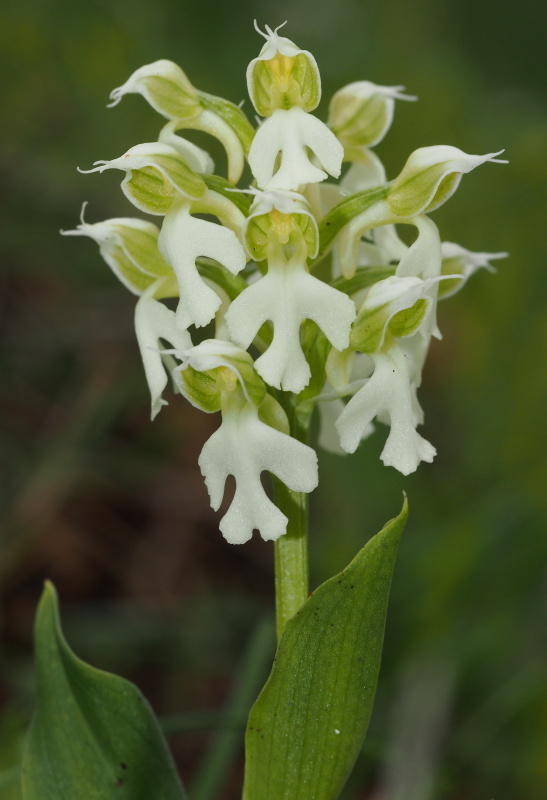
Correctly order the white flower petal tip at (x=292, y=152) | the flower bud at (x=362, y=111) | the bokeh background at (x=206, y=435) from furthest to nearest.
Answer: the bokeh background at (x=206, y=435), the flower bud at (x=362, y=111), the white flower petal tip at (x=292, y=152)

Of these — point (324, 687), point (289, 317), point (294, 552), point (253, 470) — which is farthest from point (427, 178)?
point (324, 687)

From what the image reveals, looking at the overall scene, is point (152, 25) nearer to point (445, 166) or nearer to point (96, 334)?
point (96, 334)

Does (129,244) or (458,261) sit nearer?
(129,244)

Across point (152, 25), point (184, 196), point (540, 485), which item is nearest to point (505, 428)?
point (540, 485)

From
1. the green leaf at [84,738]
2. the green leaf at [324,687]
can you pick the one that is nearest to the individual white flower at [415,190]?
the green leaf at [324,687]

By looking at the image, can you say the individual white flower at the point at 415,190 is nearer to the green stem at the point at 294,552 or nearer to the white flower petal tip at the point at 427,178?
the white flower petal tip at the point at 427,178

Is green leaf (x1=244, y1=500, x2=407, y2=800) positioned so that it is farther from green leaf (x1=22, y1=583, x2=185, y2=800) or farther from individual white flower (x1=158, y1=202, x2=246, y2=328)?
individual white flower (x1=158, y1=202, x2=246, y2=328)

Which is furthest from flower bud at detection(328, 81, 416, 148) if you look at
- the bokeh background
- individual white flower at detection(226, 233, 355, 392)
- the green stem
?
the bokeh background

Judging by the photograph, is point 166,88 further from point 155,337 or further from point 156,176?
point 155,337
